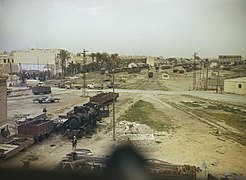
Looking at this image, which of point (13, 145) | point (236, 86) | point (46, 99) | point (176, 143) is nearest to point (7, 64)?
point (46, 99)

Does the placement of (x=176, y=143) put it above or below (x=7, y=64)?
below

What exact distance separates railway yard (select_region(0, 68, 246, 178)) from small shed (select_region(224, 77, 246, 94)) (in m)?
0.12

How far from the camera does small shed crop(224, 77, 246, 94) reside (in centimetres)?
462

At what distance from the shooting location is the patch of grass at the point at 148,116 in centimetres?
488

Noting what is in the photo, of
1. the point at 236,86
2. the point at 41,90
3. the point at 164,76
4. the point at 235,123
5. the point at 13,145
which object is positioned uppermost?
the point at 164,76

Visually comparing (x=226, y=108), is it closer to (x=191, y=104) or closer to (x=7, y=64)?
(x=191, y=104)

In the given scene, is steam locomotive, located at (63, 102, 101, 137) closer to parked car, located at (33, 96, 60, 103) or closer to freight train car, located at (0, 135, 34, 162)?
freight train car, located at (0, 135, 34, 162)

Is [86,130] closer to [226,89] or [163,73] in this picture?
[163,73]

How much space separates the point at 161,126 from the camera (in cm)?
487

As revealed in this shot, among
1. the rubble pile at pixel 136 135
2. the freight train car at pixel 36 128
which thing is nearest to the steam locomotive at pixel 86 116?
the freight train car at pixel 36 128

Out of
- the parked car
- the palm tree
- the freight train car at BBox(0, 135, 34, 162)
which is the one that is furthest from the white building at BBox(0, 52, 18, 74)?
the freight train car at BBox(0, 135, 34, 162)

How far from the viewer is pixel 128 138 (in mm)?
4719

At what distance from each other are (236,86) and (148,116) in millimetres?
1424

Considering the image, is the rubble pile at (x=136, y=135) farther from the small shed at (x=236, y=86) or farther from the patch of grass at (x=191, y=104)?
the small shed at (x=236, y=86)
